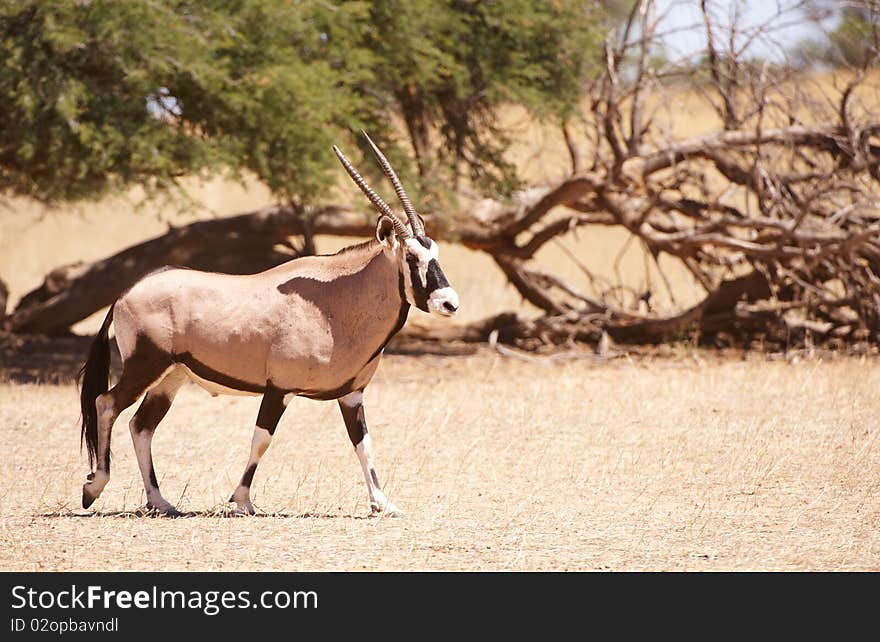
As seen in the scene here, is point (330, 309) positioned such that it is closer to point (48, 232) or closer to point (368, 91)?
point (368, 91)

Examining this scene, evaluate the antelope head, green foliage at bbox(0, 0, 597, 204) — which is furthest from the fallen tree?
the antelope head

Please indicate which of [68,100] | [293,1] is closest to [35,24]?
[68,100]

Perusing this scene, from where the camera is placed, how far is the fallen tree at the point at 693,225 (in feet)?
45.1

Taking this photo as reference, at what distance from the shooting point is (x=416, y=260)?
6.64 metres

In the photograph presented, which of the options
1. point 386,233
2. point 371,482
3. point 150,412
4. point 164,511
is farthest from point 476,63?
point 164,511

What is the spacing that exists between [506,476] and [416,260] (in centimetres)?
214

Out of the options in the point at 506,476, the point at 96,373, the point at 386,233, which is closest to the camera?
the point at 386,233

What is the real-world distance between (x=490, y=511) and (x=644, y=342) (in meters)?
8.99

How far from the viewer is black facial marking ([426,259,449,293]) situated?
6.55 metres

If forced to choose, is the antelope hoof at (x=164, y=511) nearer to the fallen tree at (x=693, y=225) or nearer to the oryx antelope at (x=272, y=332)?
the oryx antelope at (x=272, y=332)

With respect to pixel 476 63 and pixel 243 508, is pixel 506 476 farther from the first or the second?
pixel 476 63

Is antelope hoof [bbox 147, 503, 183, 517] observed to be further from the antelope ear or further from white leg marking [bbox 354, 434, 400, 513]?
the antelope ear

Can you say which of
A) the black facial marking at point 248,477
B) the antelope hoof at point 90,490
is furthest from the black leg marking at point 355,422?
the antelope hoof at point 90,490

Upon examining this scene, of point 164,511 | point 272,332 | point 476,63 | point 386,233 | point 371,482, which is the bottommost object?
point 164,511
